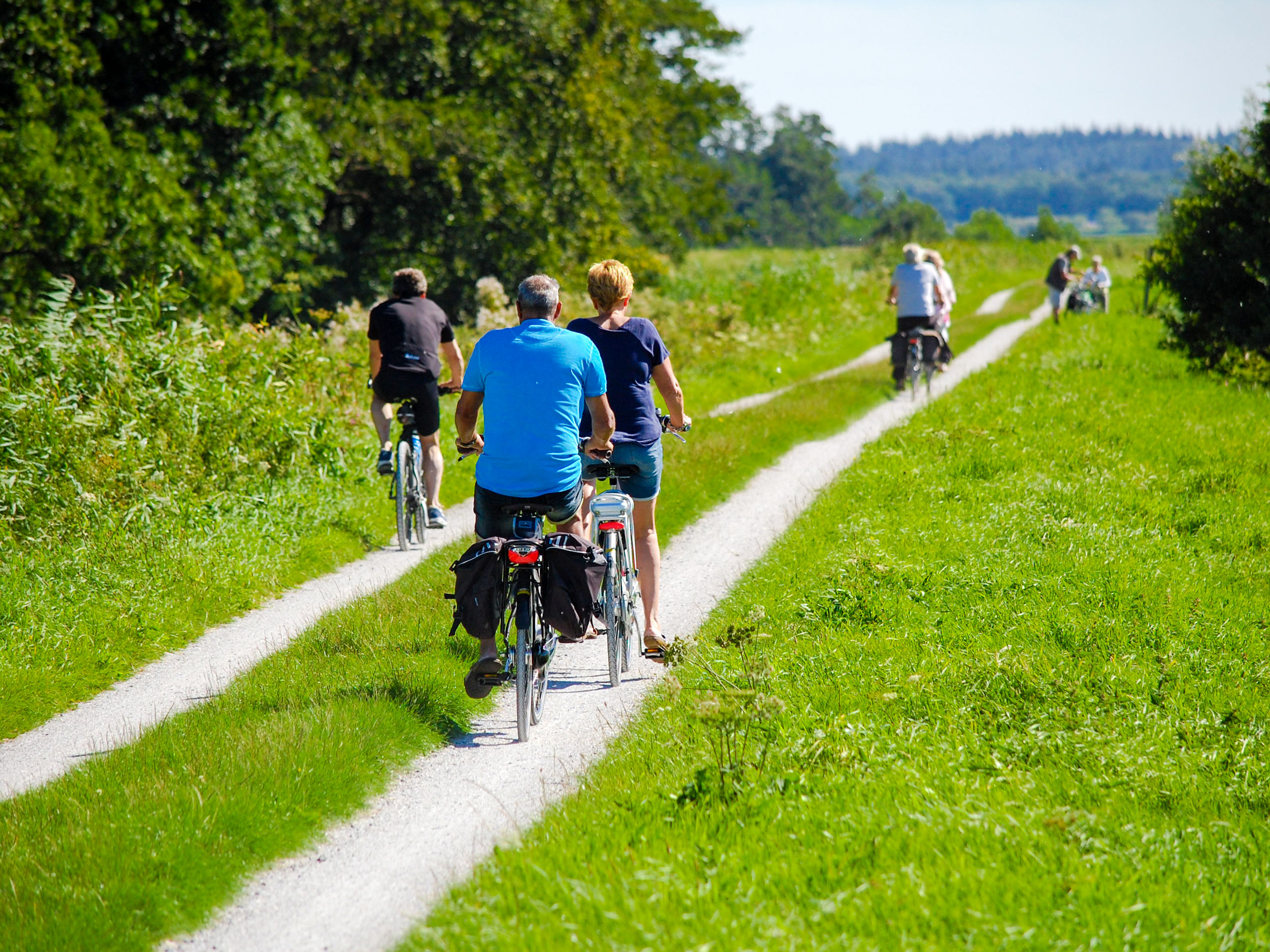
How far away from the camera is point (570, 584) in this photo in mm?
5168

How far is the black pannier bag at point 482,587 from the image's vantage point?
5.09m

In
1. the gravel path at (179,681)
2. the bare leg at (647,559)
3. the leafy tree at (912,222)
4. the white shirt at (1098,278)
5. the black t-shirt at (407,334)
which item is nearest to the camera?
the gravel path at (179,681)

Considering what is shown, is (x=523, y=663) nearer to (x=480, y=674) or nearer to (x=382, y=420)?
(x=480, y=674)

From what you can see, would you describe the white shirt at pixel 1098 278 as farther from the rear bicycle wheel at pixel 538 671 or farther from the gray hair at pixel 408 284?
the rear bicycle wheel at pixel 538 671

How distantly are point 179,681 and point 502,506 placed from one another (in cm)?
270

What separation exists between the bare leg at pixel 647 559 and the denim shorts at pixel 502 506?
0.79 m

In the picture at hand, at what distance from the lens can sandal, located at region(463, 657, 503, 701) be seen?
5.29m

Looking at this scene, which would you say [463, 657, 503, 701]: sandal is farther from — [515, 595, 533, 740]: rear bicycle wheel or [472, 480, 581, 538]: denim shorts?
[472, 480, 581, 538]: denim shorts

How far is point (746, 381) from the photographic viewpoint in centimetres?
1827

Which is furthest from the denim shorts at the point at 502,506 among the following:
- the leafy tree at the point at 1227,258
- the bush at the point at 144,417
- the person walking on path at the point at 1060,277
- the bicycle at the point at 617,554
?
the person walking on path at the point at 1060,277

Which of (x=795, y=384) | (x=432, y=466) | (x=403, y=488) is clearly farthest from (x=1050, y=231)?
(x=403, y=488)

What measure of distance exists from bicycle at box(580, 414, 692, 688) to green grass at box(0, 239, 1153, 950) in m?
0.90

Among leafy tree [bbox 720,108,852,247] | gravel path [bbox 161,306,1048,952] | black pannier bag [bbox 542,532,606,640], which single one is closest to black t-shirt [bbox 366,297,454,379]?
gravel path [bbox 161,306,1048,952]

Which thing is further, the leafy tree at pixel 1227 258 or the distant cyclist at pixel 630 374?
the leafy tree at pixel 1227 258
